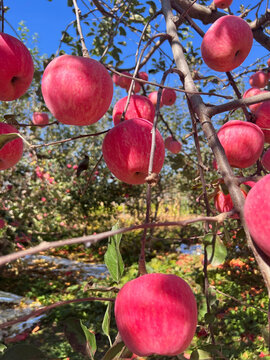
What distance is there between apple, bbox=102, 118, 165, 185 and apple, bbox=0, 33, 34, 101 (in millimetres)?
328

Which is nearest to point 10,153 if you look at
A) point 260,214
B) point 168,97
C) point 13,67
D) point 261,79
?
point 13,67

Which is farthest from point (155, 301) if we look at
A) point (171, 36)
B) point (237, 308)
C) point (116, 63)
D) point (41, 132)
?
point (41, 132)

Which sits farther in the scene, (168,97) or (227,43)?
(168,97)

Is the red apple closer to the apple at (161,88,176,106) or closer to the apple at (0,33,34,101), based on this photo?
the apple at (0,33,34,101)

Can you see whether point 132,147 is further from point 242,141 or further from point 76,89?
point 242,141

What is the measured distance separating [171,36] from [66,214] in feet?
18.3

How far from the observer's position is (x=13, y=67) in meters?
0.83

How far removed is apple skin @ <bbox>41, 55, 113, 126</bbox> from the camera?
2.48 ft

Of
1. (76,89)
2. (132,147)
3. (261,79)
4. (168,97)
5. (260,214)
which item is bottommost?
(260,214)

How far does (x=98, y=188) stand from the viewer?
19.9 feet

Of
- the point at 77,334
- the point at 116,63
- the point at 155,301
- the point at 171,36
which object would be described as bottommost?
the point at 77,334

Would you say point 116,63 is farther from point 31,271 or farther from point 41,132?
point 41,132

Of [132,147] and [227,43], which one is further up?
[227,43]

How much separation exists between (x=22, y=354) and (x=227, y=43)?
122 centimetres
